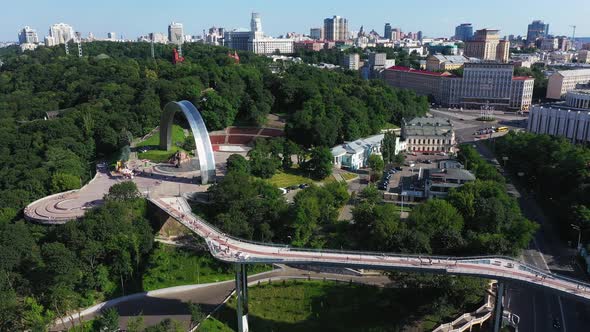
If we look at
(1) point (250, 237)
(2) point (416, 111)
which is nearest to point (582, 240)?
(1) point (250, 237)

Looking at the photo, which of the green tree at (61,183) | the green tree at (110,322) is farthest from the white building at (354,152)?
the green tree at (110,322)

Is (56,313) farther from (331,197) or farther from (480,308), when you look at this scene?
(480,308)

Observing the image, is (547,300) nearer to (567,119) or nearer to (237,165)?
(237,165)

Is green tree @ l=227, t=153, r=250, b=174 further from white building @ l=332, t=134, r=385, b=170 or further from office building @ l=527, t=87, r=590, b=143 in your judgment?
office building @ l=527, t=87, r=590, b=143

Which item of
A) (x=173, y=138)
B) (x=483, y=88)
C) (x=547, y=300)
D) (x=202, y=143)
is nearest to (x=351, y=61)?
(x=483, y=88)

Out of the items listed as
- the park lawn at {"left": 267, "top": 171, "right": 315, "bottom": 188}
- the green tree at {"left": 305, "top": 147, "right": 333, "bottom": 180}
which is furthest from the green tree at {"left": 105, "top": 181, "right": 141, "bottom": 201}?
the green tree at {"left": 305, "top": 147, "right": 333, "bottom": 180}

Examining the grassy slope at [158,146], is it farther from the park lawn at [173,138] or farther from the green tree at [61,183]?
the green tree at [61,183]

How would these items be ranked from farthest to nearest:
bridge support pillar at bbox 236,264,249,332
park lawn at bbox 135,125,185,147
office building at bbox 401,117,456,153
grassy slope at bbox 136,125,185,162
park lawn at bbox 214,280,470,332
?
office building at bbox 401,117,456,153
park lawn at bbox 135,125,185,147
grassy slope at bbox 136,125,185,162
park lawn at bbox 214,280,470,332
bridge support pillar at bbox 236,264,249,332
